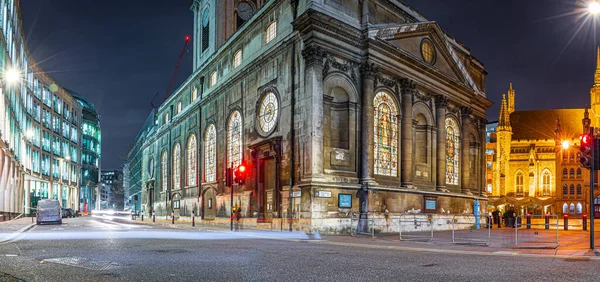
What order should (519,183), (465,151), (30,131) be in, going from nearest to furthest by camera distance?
(465,151) < (30,131) < (519,183)

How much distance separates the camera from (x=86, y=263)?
33.5ft

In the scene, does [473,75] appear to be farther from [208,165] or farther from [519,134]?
[519,134]

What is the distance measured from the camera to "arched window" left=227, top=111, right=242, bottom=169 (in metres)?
35.3

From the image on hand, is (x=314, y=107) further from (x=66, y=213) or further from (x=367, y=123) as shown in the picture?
(x=66, y=213)

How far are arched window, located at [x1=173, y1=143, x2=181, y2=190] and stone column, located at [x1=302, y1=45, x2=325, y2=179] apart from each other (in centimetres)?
2819

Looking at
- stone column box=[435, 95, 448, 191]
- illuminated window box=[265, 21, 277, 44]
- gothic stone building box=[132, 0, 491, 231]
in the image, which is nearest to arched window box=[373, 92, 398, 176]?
gothic stone building box=[132, 0, 491, 231]

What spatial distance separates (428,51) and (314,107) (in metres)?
14.1

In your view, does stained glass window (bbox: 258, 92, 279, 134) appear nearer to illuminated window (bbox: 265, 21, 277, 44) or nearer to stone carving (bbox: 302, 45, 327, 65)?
illuminated window (bbox: 265, 21, 277, 44)

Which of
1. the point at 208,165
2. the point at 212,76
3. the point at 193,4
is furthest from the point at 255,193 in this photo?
the point at 193,4

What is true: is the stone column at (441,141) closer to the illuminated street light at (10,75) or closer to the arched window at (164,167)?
the illuminated street light at (10,75)

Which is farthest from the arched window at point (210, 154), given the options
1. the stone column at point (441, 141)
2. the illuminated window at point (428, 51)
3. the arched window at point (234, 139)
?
the illuminated window at point (428, 51)

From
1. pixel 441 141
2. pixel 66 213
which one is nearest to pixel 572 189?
pixel 441 141

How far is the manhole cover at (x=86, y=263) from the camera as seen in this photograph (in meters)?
9.57

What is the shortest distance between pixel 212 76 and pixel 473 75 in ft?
77.2
